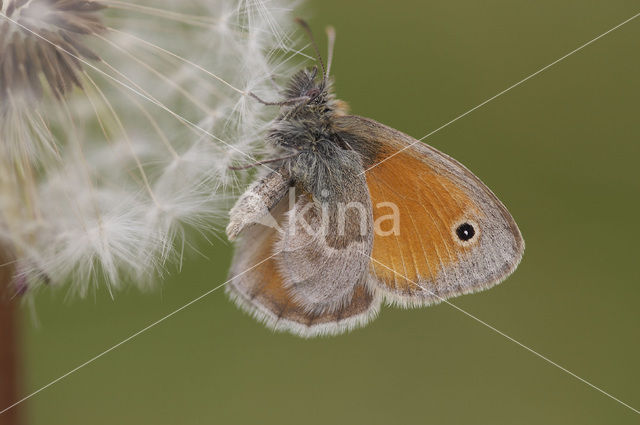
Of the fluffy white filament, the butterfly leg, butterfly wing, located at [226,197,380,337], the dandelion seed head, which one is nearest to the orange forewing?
butterfly wing, located at [226,197,380,337]

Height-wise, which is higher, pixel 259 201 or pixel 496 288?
pixel 496 288

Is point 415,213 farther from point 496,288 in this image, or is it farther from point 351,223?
point 496,288

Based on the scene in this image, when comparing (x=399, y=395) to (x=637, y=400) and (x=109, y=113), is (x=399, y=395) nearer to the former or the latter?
(x=637, y=400)

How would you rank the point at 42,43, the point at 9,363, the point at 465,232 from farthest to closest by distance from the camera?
the point at 465,232
the point at 42,43
the point at 9,363

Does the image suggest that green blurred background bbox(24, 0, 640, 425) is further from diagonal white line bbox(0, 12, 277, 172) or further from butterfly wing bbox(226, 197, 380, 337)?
diagonal white line bbox(0, 12, 277, 172)

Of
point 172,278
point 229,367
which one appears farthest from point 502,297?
point 172,278

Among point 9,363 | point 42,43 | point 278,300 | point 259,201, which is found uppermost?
point 42,43

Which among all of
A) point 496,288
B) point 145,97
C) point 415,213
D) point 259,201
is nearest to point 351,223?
point 415,213
